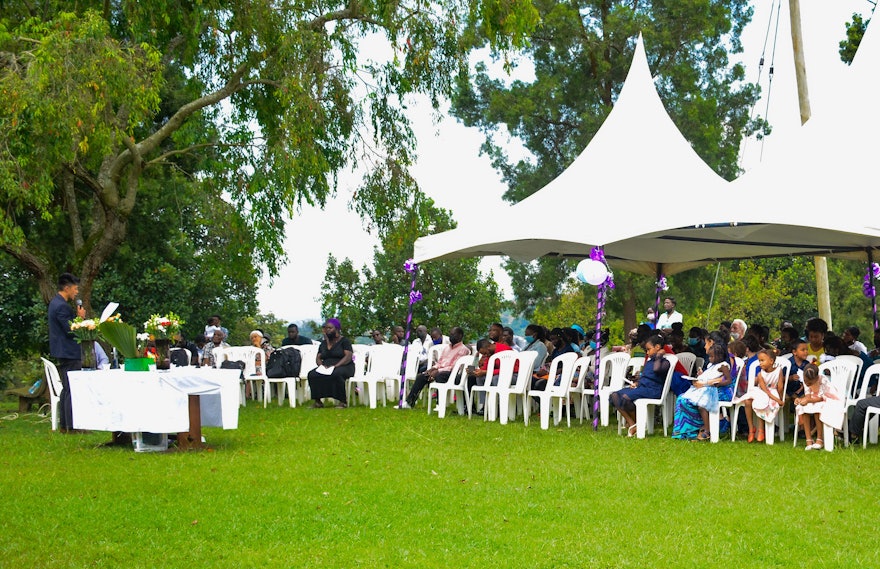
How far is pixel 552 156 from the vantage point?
30.0 metres

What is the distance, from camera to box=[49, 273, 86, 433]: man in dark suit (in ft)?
39.4

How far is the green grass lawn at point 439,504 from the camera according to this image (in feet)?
20.7

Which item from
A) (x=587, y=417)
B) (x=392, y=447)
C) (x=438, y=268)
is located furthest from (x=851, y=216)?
(x=438, y=268)

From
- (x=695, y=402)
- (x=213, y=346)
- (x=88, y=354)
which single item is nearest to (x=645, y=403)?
(x=695, y=402)

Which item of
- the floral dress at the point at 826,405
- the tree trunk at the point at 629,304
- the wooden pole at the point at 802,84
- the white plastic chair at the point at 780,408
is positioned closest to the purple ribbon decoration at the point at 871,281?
the wooden pole at the point at 802,84

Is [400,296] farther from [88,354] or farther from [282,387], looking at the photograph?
[88,354]

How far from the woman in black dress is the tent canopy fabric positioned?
75.3 inches

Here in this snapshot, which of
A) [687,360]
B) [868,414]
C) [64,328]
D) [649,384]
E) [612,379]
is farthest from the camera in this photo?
[612,379]

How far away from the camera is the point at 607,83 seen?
1151 inches

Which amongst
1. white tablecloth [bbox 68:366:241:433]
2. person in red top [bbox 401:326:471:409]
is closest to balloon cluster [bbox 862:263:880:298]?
person in red top [bbox 401:326:471:409]

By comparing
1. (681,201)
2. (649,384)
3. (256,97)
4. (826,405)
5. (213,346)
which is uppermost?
(256,97)

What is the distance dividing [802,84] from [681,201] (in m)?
7.67

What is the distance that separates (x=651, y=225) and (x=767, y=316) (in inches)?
1067

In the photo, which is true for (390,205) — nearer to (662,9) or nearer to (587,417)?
(587,417)
